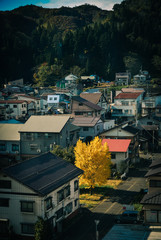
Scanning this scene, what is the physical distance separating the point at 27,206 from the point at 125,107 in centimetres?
3210

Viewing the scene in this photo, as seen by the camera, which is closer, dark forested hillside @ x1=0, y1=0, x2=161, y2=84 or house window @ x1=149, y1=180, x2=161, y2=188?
house window @ x1=149, y1=180, x2=161, y2=188

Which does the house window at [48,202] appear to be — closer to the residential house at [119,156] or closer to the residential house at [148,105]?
the residential house at [119,156]

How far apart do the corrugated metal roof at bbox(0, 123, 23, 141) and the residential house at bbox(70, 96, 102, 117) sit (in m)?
11.9

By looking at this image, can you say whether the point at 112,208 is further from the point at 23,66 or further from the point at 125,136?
the point at 23,66

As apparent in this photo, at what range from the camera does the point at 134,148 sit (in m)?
27.2

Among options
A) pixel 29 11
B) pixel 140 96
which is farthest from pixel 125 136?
pixel 29 11

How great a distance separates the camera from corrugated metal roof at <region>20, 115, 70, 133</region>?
25.9m

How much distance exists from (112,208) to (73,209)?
2.32 m

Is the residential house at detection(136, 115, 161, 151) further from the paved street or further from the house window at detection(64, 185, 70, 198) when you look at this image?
the house window at detection(64, 185, 70, 198)

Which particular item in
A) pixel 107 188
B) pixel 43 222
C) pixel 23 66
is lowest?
pixel 107 188

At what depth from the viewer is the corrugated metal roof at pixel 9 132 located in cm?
2684

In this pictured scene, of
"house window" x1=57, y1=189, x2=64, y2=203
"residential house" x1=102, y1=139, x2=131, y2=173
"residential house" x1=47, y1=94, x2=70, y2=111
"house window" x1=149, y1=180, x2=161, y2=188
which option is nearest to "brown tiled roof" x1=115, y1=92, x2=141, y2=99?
"residential house" x1=47, y1=94, x2=70, y2=111

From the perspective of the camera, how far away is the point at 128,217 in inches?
596

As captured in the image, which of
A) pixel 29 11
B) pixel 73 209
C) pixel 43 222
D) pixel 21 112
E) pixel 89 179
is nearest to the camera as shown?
pixel 43 222
